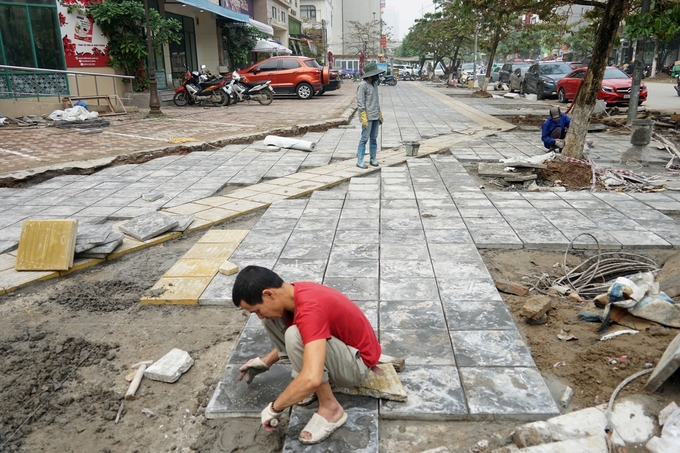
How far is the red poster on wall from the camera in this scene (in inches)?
576

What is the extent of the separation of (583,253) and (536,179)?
2.97 m

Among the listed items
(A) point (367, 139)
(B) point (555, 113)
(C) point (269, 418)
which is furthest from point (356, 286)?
(B) point (555, 113)

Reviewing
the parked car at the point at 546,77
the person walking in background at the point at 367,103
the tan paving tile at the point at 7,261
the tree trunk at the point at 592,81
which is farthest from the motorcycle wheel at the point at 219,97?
the tan paving tile at the point at 7,261

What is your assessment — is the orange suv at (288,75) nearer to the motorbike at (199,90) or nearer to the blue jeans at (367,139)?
the motorbike at (199,90)

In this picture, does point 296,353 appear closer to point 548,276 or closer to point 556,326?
point 556,326

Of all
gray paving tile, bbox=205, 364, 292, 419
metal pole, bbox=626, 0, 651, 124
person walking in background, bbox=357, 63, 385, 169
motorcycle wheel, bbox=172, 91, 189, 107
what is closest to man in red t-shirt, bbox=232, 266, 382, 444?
gray paving tile, bbox=205, 364, 292, 419

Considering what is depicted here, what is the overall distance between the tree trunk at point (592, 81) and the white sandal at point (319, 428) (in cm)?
718

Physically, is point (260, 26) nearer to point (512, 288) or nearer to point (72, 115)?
point (72, 115)

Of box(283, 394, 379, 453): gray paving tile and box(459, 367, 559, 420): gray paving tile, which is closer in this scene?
box(283, 394, 379, 453): gray paving tile

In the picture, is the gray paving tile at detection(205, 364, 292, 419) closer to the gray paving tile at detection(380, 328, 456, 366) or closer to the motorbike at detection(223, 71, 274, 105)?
the gray paving tile at detection(380, 328, 456, 366)

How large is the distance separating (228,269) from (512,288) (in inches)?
87.5

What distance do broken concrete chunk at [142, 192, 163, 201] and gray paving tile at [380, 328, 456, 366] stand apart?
4.13 metres

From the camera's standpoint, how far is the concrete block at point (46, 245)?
4.33m

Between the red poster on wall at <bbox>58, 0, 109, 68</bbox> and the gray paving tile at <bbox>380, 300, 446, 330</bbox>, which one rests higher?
the red poster on wall at <bbox>58, 0, 109, 68</bbox>
